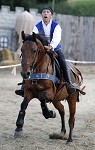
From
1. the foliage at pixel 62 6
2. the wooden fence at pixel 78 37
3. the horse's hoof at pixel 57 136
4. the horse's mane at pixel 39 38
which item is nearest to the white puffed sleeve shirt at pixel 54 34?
the horse's mane at pixel 39 38

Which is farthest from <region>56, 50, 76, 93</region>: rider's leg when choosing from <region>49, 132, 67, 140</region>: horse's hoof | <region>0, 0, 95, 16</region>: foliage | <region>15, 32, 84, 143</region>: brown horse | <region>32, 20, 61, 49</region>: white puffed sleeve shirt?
<region>0, 0, 95, 16</region>: foliage

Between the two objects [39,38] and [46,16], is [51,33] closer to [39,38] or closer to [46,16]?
[46,16]

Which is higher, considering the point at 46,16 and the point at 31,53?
the point at 46,16

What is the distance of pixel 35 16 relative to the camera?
1894 cm

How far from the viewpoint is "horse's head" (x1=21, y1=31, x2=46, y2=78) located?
6160mm

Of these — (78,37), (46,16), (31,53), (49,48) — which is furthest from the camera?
(78,37)

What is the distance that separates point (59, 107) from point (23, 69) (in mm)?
1713

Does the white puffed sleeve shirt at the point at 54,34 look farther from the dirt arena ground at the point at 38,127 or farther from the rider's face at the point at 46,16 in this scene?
the dirt arena ground at the point at 38,127

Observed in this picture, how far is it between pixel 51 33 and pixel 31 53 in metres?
0.92

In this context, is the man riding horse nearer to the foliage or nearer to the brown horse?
the brown horse

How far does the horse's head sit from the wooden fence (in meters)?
13.0

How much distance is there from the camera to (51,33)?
23.2 ft

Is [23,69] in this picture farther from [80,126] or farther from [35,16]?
[35,16]

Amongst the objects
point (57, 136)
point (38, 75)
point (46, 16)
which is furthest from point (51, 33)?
point (57, 136)
